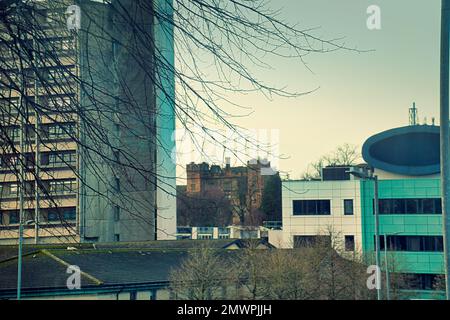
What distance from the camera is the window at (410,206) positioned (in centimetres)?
2535

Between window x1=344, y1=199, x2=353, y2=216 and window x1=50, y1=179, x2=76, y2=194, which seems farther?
window x1=344, y1=199, x2=353, y2=216

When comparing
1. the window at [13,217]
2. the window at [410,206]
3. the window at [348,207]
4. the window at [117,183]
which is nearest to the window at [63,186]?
the window at [117,183]

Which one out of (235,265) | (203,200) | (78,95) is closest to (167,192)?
(203,200)

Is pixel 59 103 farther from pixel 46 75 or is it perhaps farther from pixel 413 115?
pixel 413 115

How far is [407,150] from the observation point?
28625 mm

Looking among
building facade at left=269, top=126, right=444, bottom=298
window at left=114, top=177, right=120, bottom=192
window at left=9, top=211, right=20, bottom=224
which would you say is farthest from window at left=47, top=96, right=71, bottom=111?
building facade at left=269, top=126, right=444, bottom=298

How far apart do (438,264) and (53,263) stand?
595 inches

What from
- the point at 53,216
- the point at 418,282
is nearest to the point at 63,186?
the point at 53,216

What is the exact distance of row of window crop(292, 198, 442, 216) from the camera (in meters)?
25.4

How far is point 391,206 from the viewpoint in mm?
25844

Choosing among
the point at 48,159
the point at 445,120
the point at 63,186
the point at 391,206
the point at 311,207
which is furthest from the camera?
the point at 311,207

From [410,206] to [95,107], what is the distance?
23666mm

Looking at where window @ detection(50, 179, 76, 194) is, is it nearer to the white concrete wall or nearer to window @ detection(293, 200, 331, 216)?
the white concrete wall

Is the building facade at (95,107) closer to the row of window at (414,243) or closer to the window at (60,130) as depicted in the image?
the window at (60,130)
